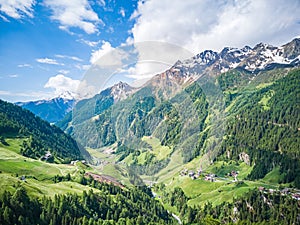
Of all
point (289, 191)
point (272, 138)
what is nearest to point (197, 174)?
point (289, 191)

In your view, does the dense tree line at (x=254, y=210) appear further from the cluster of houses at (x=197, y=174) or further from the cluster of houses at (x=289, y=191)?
the cluster of houses at (x=197, y=174)

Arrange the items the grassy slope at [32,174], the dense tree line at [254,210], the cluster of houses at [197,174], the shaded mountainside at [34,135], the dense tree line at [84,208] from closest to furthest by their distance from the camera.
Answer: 1. the dense tree line at [84,208]
2. the grassy slope at [32,174]
3. the dense tree line at [254,210]
4. the shaded mountainside at [34,135]
5. the cluster of houses at [197,174]

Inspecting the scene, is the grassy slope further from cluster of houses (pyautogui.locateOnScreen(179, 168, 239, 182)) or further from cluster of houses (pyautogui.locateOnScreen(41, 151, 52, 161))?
cluster of houses (pyautogui.locateOnScreen(179, 168, 239, 182))

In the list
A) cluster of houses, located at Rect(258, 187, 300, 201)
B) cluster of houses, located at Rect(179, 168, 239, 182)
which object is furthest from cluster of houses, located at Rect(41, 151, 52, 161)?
cluster of houses, located at Rect(258, 187, 300, 201)

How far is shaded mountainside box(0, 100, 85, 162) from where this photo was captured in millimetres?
129125

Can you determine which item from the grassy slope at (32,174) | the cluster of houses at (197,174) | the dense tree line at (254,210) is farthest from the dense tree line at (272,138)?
the grassy slope at (32,174)

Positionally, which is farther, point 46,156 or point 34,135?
point 34,135

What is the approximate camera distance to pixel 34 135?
153 m

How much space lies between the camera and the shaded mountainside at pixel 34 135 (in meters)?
129

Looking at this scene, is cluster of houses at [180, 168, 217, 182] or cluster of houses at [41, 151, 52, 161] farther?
cluster of houses at [180, 168, 217, 182]

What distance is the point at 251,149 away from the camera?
551 ft

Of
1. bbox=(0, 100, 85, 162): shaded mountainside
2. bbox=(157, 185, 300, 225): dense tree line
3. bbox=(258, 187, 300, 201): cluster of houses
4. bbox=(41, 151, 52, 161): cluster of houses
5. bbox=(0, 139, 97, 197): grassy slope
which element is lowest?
bbox=(157, 185, 300, 225): dense tree line

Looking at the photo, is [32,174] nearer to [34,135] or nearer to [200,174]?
[34,135]

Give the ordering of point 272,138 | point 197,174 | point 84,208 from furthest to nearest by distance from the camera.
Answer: point 272,138 < point 197,174 < point 84,208
